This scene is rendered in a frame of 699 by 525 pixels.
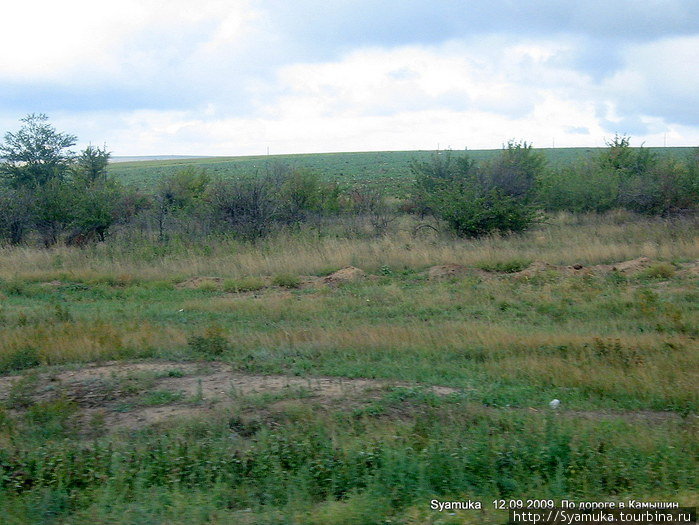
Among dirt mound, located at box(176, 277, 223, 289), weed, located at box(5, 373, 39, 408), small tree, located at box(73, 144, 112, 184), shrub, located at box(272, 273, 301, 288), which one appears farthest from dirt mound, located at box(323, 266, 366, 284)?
small tree, located at box(73, 144, 112, 184)

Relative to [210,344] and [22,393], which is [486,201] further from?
[22,393]

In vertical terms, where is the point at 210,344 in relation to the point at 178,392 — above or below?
above

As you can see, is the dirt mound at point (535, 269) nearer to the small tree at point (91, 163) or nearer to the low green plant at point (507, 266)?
the low green plant at point (507, 266)

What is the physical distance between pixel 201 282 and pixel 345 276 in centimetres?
343

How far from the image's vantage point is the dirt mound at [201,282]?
47.7 ft

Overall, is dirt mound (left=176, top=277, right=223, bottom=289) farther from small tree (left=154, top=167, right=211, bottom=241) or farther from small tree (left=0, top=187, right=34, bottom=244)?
small tree (left=0, top=187, right=34, bottom=244)

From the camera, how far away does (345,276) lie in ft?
49.0

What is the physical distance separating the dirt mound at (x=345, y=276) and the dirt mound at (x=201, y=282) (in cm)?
259

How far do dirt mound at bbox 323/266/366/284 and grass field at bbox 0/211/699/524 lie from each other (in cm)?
18

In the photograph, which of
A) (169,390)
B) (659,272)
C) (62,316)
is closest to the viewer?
(169,390)

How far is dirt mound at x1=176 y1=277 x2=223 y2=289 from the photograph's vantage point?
47.7 ft

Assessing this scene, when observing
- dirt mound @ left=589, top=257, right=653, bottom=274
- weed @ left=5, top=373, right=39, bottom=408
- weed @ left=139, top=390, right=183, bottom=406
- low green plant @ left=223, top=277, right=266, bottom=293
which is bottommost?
weed @ left=139, top=390, right=183, bottom=406

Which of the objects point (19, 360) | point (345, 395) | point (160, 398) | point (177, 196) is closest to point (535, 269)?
point (345, 395)

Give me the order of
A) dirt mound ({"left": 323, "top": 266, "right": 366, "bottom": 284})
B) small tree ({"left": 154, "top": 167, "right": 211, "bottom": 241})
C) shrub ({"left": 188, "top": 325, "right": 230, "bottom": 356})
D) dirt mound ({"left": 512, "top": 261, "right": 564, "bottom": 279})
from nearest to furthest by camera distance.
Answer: shrub ({"left": 188, "top": 325, "right": 230, "bottom": 356}), dirt mound ({"left": 512, "top": 261, "right": 564, "bottom": 279}), dirt mound ({"left": 323, "top": 266, "right": 366, "bottom": 284}), small tree ({"left": 154, "top": 167, "right": 211, "bottom": 241})
